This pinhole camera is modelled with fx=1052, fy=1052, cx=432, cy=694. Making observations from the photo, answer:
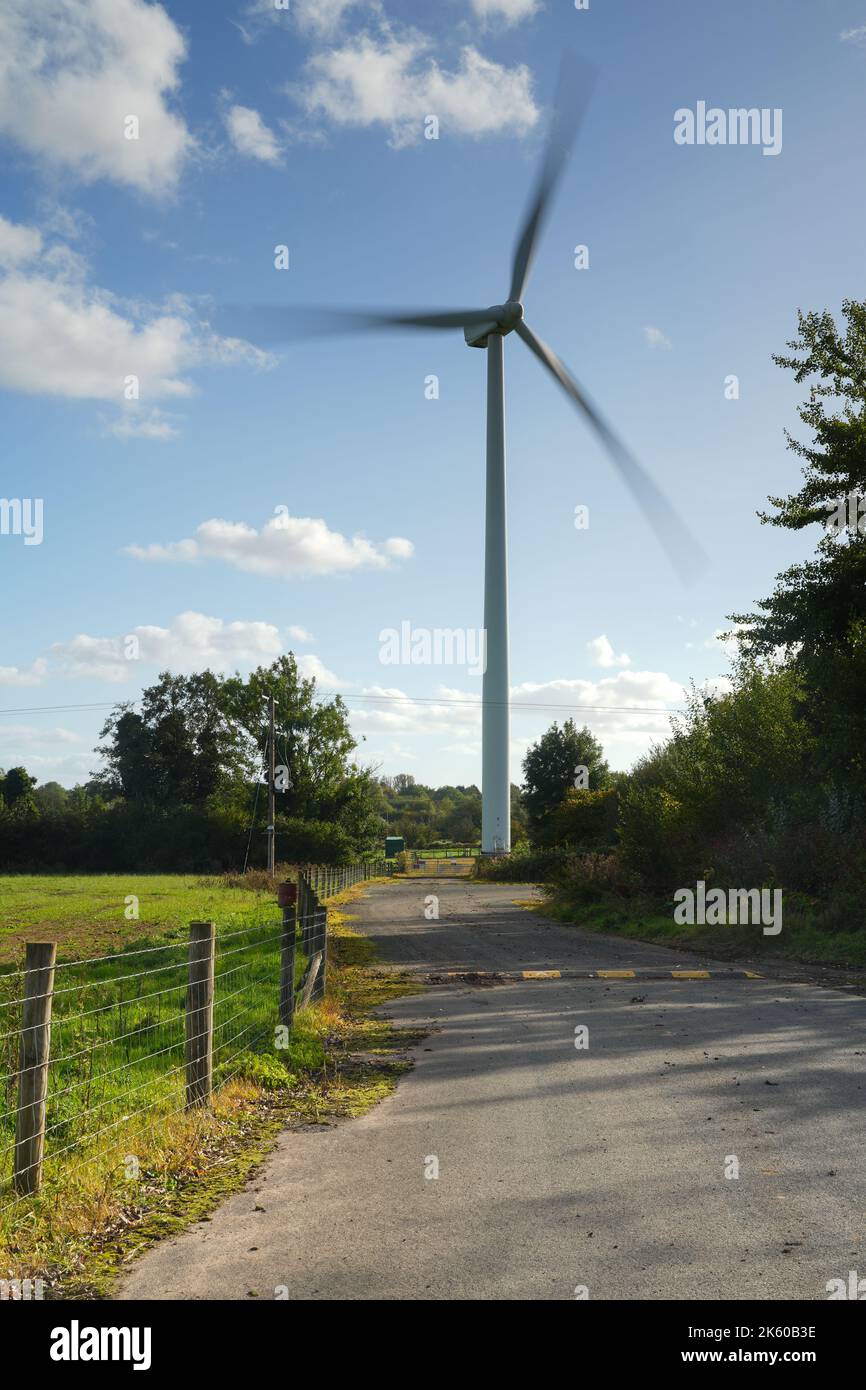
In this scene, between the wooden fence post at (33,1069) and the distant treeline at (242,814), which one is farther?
the distant treeline at (242,814)

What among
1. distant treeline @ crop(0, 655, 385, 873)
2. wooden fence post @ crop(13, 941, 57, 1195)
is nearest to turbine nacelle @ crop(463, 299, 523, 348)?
distant treeline @ crop(0, 655, 385, 873)

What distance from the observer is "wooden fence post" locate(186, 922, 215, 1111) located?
8125 mm

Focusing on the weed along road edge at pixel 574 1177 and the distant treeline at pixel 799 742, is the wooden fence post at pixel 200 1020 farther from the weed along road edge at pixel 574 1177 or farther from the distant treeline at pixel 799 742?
the distant treeline at pixel 799 742

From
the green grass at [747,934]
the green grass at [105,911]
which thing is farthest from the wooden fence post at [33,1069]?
the green grass at [747,934]

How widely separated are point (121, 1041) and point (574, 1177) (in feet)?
21.5

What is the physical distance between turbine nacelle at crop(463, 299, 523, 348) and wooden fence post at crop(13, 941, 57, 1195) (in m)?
42.3

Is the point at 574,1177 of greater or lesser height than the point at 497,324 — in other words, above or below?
below

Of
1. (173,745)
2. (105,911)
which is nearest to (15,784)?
(173,745)

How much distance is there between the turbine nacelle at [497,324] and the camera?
44375 mm

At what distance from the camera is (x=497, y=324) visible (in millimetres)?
44781

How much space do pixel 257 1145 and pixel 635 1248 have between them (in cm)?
327

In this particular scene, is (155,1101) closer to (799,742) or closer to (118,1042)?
(118,1042)

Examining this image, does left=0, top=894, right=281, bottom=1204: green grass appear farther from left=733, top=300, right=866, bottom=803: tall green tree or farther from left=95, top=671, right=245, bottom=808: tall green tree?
left=95, top=671, right=245, bottom=808: tall green tree
